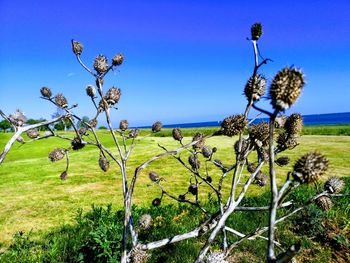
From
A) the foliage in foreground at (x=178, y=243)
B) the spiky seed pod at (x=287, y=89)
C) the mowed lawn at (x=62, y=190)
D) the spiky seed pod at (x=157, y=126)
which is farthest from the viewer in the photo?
the mowed lawn at (x=62, y=190)

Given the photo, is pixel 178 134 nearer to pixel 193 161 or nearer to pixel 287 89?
pixel 193 161

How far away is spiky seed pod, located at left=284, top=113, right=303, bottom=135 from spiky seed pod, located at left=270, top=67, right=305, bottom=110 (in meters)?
0.82

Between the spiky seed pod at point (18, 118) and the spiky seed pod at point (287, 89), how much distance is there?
33.4 inches

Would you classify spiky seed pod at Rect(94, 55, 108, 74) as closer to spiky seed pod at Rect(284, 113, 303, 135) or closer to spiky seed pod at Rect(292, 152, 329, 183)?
spiky seed pod at Rect(284, 113, 303, 135)

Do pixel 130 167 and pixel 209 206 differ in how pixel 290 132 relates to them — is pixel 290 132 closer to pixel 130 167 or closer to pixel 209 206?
pixel 209 206

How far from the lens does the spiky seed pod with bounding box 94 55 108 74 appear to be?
7.01 feet

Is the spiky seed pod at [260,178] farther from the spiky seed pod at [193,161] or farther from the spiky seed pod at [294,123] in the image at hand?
the spiky seed pod at [294,123]

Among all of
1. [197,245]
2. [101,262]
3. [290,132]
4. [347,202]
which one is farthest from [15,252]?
[347,202]

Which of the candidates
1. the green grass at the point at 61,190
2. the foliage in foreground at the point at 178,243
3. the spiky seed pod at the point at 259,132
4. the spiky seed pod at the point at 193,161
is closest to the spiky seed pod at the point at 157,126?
the spiky seed pod at the point at 193,161

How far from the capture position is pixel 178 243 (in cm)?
502

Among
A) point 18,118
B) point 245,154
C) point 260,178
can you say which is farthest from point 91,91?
point 260,178

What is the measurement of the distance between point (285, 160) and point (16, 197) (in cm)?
1275

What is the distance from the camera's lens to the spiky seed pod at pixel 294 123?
1771 millimetres

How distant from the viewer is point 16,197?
13.2 m
